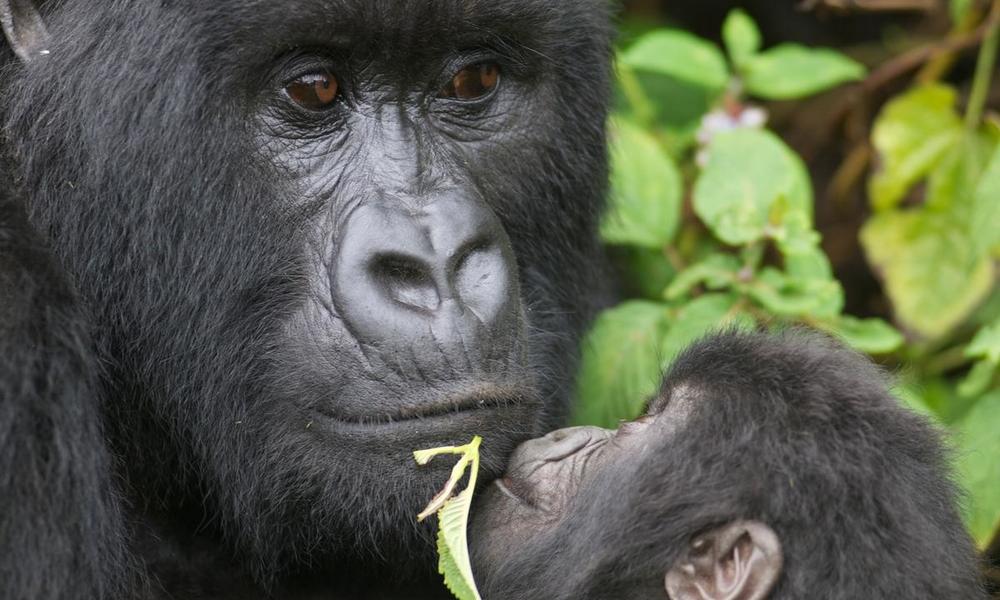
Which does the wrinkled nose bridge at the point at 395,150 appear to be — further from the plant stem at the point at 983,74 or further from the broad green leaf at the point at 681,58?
the plant stem at the point at 983,74

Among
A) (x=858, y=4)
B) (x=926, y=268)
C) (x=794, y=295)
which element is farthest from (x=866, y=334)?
(x=858, y=4)

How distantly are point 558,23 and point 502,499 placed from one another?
3.68 feet

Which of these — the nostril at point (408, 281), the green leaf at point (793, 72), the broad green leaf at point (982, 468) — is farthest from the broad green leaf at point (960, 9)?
the nostril at point (408, 281)

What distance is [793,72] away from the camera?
4.64 m

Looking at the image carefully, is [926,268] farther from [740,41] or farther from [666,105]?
[666,105]

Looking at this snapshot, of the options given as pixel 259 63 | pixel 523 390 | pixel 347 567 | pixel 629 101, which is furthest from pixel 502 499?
pixel 629 101

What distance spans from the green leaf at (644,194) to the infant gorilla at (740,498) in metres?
1.37

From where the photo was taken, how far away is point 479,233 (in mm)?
2963

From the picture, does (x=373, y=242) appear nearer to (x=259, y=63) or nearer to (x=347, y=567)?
(x=259, y=63)

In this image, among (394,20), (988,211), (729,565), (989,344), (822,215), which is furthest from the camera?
(822,215)

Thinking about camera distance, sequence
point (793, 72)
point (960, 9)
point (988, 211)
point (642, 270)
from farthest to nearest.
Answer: point (960, 9)
point (642, 270)
point (793, 72)
point (988, 211)

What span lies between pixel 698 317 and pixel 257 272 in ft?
4.80

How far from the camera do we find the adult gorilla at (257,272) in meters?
2.83

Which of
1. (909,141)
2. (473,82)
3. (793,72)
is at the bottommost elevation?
(909,141)
